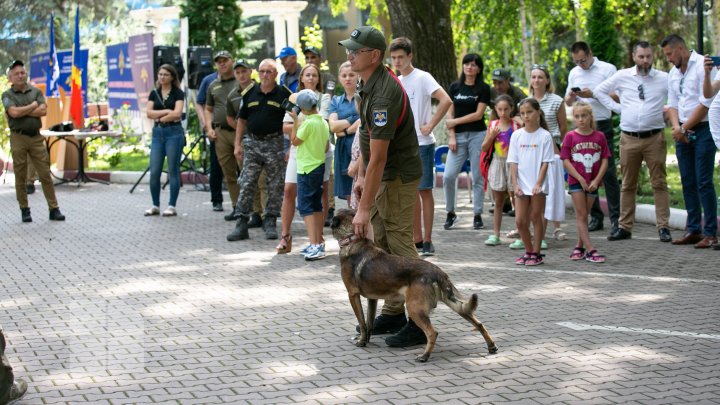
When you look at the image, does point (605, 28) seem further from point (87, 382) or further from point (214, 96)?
point (87, 382)

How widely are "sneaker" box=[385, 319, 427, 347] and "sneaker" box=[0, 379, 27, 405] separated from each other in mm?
2429

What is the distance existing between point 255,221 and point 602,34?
721cm

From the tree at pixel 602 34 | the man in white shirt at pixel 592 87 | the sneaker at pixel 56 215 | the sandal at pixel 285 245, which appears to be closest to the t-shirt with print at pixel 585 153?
the man in white shirt at pixel 592 87

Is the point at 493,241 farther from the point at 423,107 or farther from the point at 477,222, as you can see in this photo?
the point at 423,107

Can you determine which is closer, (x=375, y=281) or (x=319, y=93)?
(x=375, y=281)

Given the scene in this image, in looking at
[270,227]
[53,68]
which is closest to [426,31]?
[270,227]

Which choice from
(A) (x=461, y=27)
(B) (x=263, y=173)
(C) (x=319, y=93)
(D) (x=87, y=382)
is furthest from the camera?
(A) (x=461, y=27)

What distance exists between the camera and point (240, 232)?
12555 millimetres

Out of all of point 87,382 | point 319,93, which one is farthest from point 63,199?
point 87,382

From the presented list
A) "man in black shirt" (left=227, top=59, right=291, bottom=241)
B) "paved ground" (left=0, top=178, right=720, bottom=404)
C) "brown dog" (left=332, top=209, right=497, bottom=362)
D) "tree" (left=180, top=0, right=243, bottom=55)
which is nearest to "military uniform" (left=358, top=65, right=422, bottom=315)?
"brown dog" (left=332, top=209, right=497, bottom=362)

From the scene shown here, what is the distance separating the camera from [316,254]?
10961mm

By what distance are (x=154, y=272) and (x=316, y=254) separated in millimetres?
1648

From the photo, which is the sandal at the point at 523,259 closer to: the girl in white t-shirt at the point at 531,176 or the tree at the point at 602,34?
the girl in white t-shirt at the point at 531,176

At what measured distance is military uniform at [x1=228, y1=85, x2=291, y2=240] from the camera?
40.3 feet
